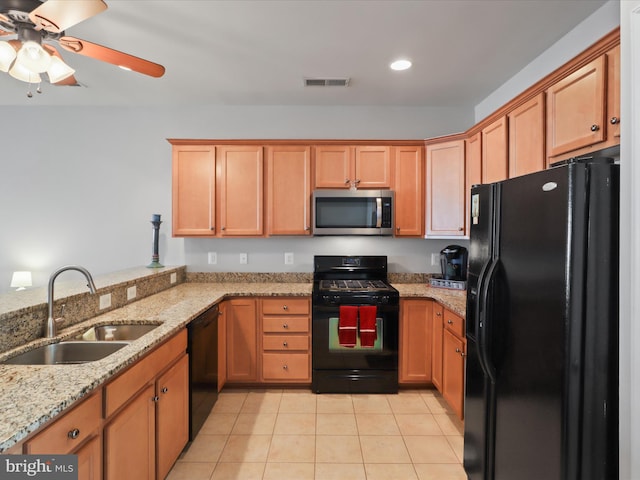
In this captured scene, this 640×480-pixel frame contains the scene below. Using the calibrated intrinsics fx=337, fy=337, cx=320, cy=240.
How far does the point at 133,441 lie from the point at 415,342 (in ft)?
7.29

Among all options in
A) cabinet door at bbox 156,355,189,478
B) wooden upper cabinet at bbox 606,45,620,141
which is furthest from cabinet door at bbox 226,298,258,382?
wooden upper cabinet at bbox 606,45,620,141

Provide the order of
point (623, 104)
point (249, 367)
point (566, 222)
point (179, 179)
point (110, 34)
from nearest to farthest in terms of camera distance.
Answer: point (623, 104) → point (566, 222) → point (110, 34) → point (249, 367) → point (179, 179)

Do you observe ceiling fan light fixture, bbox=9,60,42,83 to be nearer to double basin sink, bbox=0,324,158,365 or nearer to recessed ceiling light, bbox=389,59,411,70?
double basin sink, bbox=0,324,158,365

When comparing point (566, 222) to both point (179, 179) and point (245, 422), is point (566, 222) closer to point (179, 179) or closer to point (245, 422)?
point (245, 422)

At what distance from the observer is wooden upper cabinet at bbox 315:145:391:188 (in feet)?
10.5

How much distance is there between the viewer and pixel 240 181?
3.19 meters

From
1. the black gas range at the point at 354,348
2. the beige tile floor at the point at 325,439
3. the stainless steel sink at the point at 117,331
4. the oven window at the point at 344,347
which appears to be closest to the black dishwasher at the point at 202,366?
the beige tile floor at the point at 325,439

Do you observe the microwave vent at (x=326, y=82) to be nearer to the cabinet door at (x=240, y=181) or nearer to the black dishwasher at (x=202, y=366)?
the cabinet door at (x=240, y=181)

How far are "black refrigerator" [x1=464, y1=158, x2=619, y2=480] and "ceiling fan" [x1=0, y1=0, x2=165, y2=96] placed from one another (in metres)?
1.90

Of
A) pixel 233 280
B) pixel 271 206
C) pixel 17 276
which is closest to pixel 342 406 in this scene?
pixel 233 280

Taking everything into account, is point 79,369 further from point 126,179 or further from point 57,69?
point 126,179

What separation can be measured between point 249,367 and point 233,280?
0.93 metres

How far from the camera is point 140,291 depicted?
105 inches

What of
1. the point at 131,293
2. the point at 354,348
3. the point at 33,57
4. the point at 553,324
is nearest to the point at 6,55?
the point at 33,57
